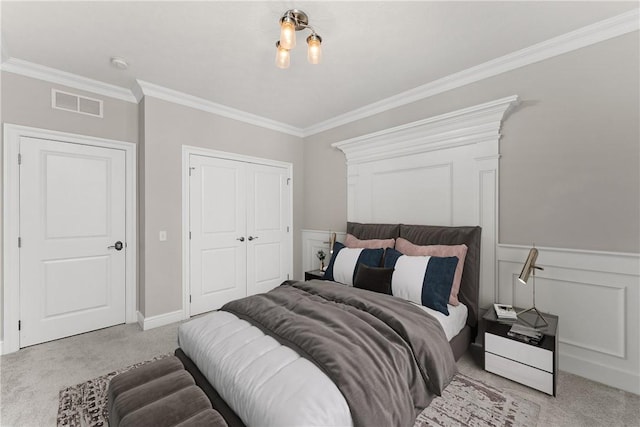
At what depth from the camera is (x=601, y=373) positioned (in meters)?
2.04

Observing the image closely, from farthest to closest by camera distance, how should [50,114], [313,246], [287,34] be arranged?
[313,246]
[50,114]
[287,34]

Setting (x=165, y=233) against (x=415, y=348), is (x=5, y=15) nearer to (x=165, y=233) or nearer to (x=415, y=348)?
(x=165, y=233)

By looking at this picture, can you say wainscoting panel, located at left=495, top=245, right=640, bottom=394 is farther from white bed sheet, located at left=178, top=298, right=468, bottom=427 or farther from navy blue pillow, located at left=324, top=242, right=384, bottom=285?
white bed sheet, located at left=178, top=298, right=468, bottom=427

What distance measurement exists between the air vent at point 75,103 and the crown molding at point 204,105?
42cm

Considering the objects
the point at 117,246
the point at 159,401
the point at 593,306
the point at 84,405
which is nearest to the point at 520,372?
the point at 593,306

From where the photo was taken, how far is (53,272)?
2.77 metres

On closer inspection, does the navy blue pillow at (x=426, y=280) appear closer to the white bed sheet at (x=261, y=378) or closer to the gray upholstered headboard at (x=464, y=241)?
the gray upholstered headboard at (x=464, y=241)

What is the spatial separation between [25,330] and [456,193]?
14.7 feet

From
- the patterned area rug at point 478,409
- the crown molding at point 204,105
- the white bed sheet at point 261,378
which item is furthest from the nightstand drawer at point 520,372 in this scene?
the crown molding at point 204,105

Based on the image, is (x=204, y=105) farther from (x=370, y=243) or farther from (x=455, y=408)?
(x=455, y=408)

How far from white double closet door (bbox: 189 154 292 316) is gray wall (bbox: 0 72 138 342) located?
84cm

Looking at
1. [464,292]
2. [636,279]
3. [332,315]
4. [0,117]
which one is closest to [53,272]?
[0,117]

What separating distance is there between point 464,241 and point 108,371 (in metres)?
3.30

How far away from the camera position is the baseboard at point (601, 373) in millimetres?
1934
